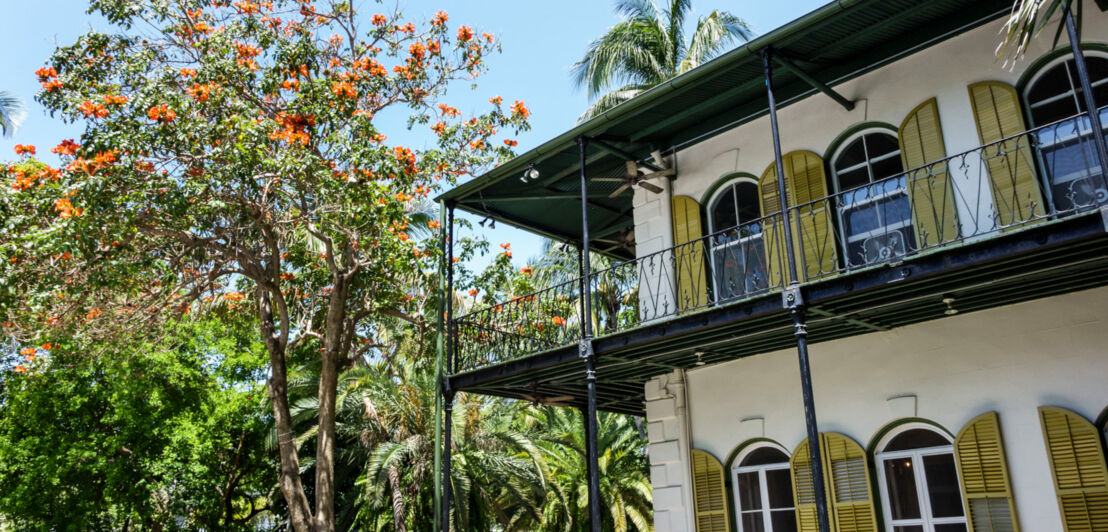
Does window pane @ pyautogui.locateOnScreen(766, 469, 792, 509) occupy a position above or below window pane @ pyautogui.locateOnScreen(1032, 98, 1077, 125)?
below

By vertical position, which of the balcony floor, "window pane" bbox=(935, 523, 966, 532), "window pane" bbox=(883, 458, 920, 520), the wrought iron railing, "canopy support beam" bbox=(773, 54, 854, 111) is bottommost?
"window pane" bbox=(935, 523, 966, 532)

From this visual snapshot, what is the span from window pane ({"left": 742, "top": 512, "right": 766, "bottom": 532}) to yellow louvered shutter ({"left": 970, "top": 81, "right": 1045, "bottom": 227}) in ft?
13.7

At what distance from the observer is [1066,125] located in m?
7.00

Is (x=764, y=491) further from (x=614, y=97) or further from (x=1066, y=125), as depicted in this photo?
(x=614, y=97)

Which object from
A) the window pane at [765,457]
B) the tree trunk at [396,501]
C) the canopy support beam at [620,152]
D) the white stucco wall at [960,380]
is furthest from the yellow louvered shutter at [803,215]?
the tree trunk at [396,501]

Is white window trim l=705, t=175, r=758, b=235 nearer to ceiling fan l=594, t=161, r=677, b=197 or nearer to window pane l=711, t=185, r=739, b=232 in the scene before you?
window pane l=711, t=185, r=739, b=232

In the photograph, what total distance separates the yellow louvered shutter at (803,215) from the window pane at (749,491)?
7.66 ft

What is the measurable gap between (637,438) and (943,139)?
13390mm

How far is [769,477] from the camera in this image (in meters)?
8.78

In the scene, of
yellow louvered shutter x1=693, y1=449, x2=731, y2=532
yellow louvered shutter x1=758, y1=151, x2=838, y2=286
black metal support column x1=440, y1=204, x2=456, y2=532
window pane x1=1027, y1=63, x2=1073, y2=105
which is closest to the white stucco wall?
yellow louvered shutter x1=693, y1=449, x2=731, y2=532

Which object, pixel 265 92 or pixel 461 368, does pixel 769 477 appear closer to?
pixel 461 368

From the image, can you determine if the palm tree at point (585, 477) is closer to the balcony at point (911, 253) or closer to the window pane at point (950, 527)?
the balcony at point (911, 253)

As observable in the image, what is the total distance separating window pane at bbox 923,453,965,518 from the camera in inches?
285

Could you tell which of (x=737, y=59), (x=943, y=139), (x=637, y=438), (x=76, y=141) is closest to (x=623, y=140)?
(x=737, y=59)
